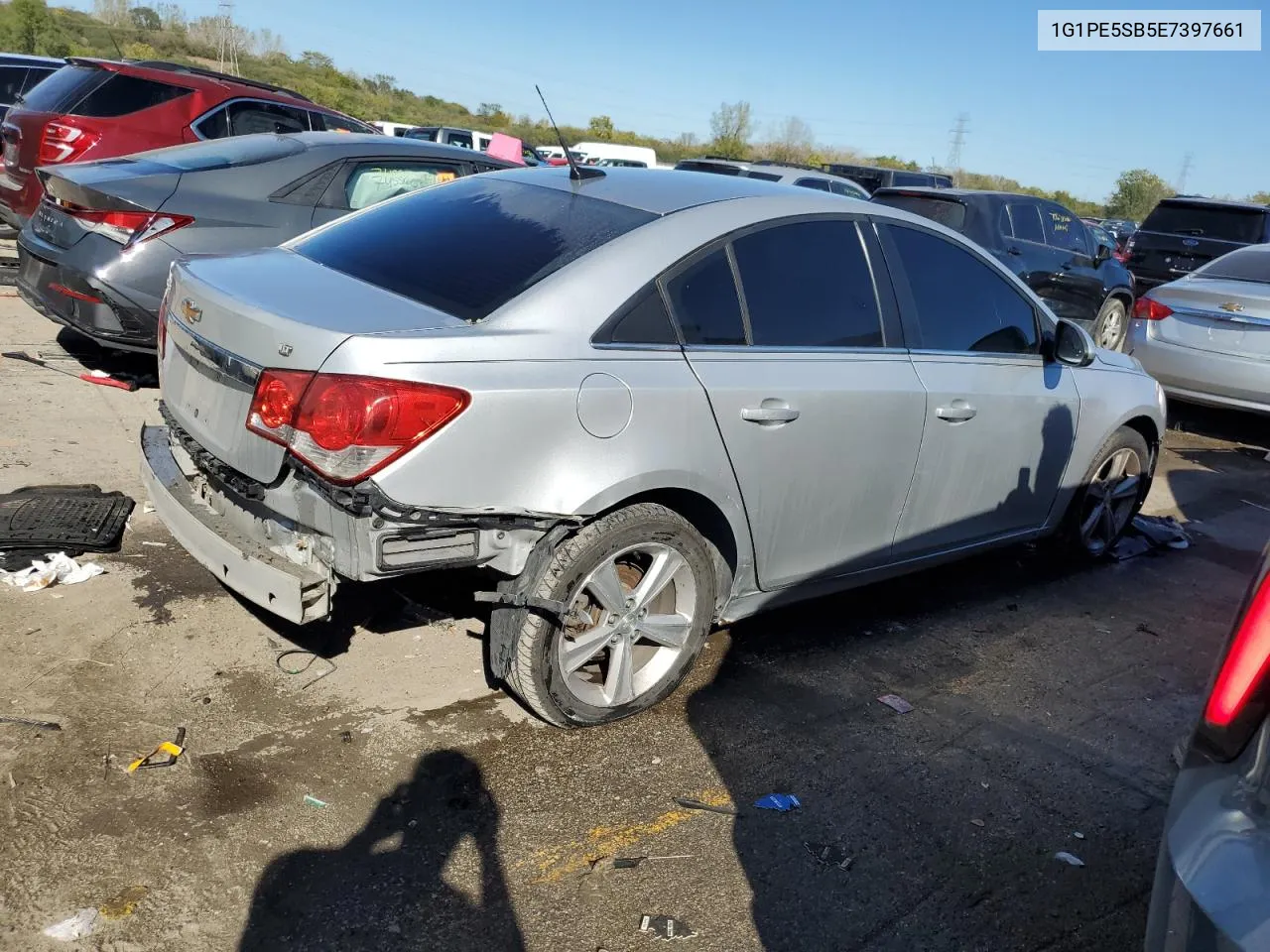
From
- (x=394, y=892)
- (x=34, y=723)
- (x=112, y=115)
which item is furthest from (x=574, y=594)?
(x=112, y=115)

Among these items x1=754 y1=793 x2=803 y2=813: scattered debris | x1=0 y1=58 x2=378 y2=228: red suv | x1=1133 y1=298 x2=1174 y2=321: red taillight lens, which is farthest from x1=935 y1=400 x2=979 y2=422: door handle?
x1=0 y1=58 x2=378 y2=228: red suv

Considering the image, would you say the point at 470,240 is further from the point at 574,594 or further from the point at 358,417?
the point at 574,594

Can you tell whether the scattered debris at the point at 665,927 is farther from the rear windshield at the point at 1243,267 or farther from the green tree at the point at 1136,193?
the green tree at the point at 1136,193

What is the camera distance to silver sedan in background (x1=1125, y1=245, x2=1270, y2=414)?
26.5 ft

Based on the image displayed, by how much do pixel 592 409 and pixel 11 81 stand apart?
1312cm

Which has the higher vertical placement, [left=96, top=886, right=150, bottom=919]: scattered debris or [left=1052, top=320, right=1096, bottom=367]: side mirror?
[left=1052, top=320, right=1096, bottom=367]: side mirror

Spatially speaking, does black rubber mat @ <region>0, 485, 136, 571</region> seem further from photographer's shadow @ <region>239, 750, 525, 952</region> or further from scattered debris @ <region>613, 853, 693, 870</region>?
scattered debris @ <region>613, 853, 693, 870</region>

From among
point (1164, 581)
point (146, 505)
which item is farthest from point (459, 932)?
point (1164, 581)

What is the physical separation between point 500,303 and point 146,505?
8.28 ft

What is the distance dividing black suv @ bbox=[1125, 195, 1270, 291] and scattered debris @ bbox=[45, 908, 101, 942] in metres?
15.1

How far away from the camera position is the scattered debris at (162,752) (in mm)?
3025

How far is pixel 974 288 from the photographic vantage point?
4.48m

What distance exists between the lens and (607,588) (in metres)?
3.32

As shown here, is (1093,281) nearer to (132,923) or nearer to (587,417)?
(587,417)
